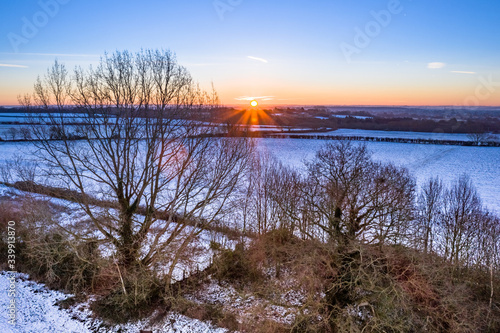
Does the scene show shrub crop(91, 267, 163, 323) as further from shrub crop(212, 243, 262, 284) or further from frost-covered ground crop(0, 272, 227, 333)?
shrub crop(212, 243, 262, 284)

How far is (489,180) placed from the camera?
4372cm

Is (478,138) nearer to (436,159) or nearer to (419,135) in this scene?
(419,135)

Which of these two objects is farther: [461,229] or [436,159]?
[436,159]

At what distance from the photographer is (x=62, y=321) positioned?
17391mm

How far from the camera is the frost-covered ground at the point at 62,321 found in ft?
55.4

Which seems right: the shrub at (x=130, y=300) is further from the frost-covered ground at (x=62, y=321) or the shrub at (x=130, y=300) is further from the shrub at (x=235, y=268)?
the shrub at (x=235, y=268)

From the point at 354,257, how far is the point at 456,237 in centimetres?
1716

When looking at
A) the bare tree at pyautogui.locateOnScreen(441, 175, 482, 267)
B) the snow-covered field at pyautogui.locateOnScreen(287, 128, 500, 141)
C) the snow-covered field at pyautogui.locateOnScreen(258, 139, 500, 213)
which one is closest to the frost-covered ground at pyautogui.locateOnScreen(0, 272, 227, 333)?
the bare tree at pyautogui.locateOnScreen(441, 175, 482, 267)

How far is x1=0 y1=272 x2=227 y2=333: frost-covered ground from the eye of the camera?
664 inches

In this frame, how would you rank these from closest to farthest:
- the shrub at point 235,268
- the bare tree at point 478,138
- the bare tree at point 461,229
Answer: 1. the shrub at point 235,268
2. the bare tree at point 461,229
3. the bare tree at point 478,138

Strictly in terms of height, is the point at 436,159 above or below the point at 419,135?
below

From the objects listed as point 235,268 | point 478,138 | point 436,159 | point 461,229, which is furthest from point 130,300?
point 478,138

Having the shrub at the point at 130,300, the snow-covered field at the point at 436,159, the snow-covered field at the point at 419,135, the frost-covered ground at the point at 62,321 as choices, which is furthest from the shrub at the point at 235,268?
the snow-covered field at the point at 419,135

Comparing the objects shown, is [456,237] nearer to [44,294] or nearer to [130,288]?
[130,288]
